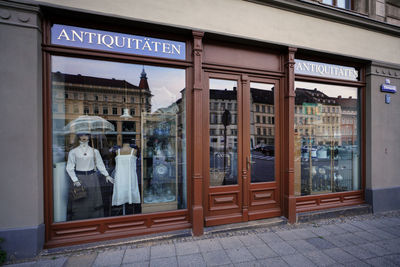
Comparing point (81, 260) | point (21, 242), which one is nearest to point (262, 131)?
point (81, 260)

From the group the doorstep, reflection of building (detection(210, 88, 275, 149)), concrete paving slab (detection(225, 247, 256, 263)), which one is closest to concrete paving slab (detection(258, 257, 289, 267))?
concrete paving slab (detection(225, 247, 256, 263))

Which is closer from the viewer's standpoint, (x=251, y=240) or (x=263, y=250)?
(x=263, y=250)

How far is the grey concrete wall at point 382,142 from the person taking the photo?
4.66m

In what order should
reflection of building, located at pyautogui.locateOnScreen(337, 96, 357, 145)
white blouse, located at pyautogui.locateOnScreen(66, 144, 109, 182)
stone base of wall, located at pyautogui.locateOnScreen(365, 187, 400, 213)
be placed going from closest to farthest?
white blouse, located at pyautogui.locateOnScreen(66, 144, 109, 182), stone base of wall, located at pyautogui.locateOnScreen(365, 187, 400, 213), reflection of building, located at pyautogui.locateOnScreen(337, 96, 357, 145)

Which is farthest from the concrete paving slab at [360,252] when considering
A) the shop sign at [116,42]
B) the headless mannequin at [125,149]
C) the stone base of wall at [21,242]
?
the stone base of wall at [21,242]

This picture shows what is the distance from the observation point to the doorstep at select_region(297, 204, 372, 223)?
4.09m

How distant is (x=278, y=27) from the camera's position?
3.96 metres

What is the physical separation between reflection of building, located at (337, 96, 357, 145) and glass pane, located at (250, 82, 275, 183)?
2342mm

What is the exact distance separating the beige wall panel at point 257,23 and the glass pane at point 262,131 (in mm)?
1092

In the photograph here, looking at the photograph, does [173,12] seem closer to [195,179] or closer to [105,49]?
[105,49]

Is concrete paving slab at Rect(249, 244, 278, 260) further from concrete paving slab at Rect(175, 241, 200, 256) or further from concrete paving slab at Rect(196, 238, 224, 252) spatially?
concrete paving slab at Rect(175, 241, 200, 256)

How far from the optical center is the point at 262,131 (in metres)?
4.11

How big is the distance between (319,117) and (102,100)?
526cm

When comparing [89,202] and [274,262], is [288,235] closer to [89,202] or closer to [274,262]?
[274,262]
